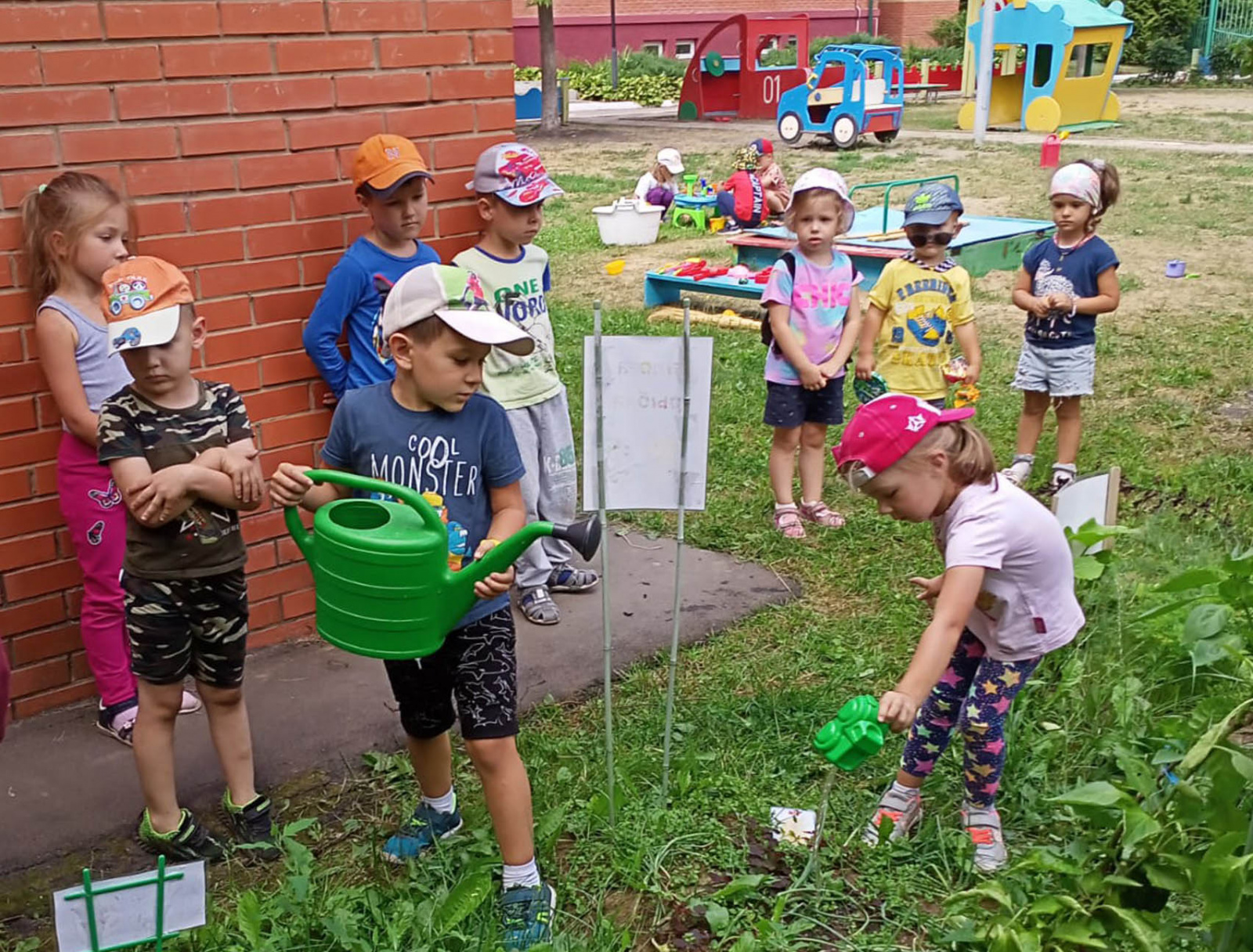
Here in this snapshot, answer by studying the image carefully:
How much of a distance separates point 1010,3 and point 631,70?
504 inches

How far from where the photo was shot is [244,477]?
2879mm

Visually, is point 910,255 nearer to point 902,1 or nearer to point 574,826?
point 574,826

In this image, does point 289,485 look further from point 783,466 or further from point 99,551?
point 783,466

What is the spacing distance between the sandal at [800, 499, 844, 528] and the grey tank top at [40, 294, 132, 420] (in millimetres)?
2988

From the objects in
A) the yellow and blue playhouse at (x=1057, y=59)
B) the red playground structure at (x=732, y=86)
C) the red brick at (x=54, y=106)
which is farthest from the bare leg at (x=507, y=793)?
the red playground structure at (x=732, y=86)

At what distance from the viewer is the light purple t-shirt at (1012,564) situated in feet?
9.20

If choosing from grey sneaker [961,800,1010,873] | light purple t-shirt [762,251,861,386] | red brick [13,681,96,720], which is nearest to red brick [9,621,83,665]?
red brick [13,681,96,720]

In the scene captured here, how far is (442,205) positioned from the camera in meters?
4.48

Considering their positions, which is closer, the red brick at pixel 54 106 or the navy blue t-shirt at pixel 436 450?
the navy blue t-shirt at pixel 436 450

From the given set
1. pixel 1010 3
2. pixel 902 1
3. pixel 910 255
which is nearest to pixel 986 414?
pixel 910 255

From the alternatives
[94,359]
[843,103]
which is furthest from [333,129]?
[843,103]

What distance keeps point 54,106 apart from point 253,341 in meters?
0.91

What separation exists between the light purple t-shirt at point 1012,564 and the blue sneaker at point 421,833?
4.65 feet

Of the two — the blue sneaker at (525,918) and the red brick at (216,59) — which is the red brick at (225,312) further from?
the blue sneaker at (525,918)
